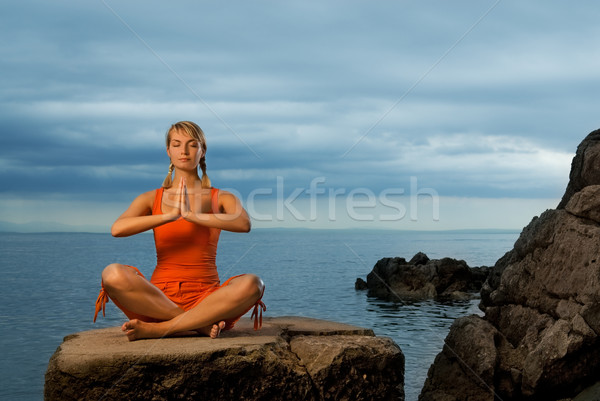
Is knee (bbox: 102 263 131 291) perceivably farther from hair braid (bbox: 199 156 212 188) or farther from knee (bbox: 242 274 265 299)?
hair braid (bbox: 199 156 212 188)

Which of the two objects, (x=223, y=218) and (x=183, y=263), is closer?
(x=223, y=218)

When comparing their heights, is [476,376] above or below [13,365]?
above

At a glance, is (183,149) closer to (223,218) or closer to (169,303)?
(223,218)

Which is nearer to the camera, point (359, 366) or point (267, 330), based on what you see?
point (359, 366)

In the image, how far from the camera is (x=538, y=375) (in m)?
7.41

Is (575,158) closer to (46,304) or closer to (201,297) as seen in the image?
(201,297)

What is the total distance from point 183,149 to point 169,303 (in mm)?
1347

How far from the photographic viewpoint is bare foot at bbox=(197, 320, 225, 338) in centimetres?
549

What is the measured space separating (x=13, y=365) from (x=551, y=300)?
1047 centimetres

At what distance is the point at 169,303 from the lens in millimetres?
5555

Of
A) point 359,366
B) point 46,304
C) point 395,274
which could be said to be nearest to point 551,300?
point 359,366

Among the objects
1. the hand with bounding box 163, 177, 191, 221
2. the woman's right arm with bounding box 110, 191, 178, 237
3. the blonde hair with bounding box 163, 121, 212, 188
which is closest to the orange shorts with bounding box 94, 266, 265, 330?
the woman's right arm with bounding box 110, 191, 178, 237

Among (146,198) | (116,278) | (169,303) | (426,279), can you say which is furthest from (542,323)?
(426,279)

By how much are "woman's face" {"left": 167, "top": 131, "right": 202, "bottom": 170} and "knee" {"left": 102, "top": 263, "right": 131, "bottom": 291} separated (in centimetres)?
107
